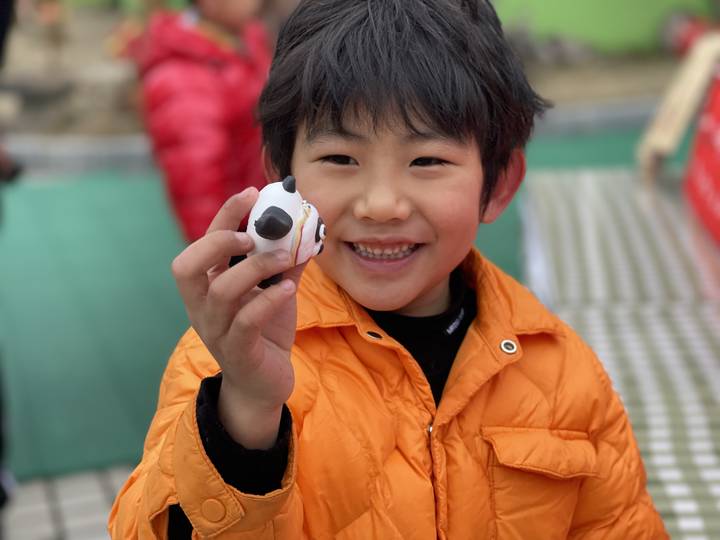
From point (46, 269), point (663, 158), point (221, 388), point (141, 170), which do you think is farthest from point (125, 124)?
point (221, 388)

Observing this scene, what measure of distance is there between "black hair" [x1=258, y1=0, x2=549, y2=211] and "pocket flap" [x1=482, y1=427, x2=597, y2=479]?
404 mm

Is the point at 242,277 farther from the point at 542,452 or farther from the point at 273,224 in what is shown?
the point at 542,452

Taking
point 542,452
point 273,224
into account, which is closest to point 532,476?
point 542,452

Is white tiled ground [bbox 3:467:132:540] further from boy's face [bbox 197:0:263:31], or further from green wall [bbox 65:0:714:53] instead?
green wall [bbox 65:0:714:53]

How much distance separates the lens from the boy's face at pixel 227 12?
3.85m

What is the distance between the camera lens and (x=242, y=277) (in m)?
1.26

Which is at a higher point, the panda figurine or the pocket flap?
the panda figurine

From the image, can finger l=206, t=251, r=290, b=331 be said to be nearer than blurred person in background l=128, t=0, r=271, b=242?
Yes

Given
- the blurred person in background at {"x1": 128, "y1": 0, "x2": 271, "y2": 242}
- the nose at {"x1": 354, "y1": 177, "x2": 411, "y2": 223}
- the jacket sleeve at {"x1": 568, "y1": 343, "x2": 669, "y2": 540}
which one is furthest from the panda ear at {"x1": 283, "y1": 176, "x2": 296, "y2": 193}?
the blurred person in background at {"x1": 128, "y1": 0, "x2": 271, "y2": 242}

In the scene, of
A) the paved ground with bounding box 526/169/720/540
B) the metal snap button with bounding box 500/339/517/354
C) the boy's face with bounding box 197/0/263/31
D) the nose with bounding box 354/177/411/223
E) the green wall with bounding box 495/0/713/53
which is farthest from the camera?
the green wall with bounding box 495/0/713/53

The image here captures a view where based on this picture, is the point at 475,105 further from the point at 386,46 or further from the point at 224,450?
the point at 224,450

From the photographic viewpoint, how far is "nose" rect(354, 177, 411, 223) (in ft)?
4.98

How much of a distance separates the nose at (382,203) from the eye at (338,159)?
0.17 feet

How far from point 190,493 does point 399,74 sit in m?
0.67
